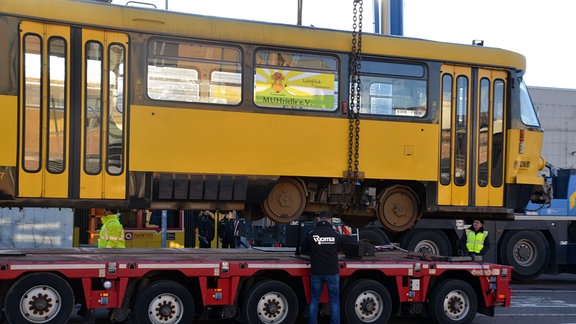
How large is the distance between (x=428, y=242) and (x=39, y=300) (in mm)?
10394

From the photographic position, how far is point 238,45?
973 cm

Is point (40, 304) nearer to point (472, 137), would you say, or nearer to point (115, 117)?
point (115, 117)

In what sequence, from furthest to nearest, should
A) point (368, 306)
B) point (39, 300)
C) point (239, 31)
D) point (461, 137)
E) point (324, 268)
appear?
1. point (461, 137)
2. point (368, 306)
3. point (324, 268)
4. point (239, 31)
5. point (39, 300)

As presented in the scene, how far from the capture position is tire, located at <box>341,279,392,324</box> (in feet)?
34.8

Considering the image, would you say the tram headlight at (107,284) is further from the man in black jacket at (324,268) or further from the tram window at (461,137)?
the tram window at (461,137)

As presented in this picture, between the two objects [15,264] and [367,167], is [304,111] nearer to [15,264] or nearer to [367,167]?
[367,167]

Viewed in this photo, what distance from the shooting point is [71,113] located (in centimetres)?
895

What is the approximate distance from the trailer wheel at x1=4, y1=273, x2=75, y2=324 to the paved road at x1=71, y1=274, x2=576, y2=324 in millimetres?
1773

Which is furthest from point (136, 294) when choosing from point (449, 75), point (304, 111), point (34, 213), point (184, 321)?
point (34, 213)

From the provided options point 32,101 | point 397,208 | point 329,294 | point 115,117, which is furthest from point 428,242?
point 32,101

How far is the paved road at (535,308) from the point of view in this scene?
11.8m

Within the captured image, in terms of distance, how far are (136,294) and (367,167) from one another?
11.8ft

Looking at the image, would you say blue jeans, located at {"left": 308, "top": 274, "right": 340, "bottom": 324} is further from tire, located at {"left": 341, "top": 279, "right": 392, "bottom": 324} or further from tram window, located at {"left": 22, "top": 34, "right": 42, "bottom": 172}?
tram window, located at {"left": 22, "top": 34, "right": 42, "bottom": 172}

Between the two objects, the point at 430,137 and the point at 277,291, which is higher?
the point at 430,137
